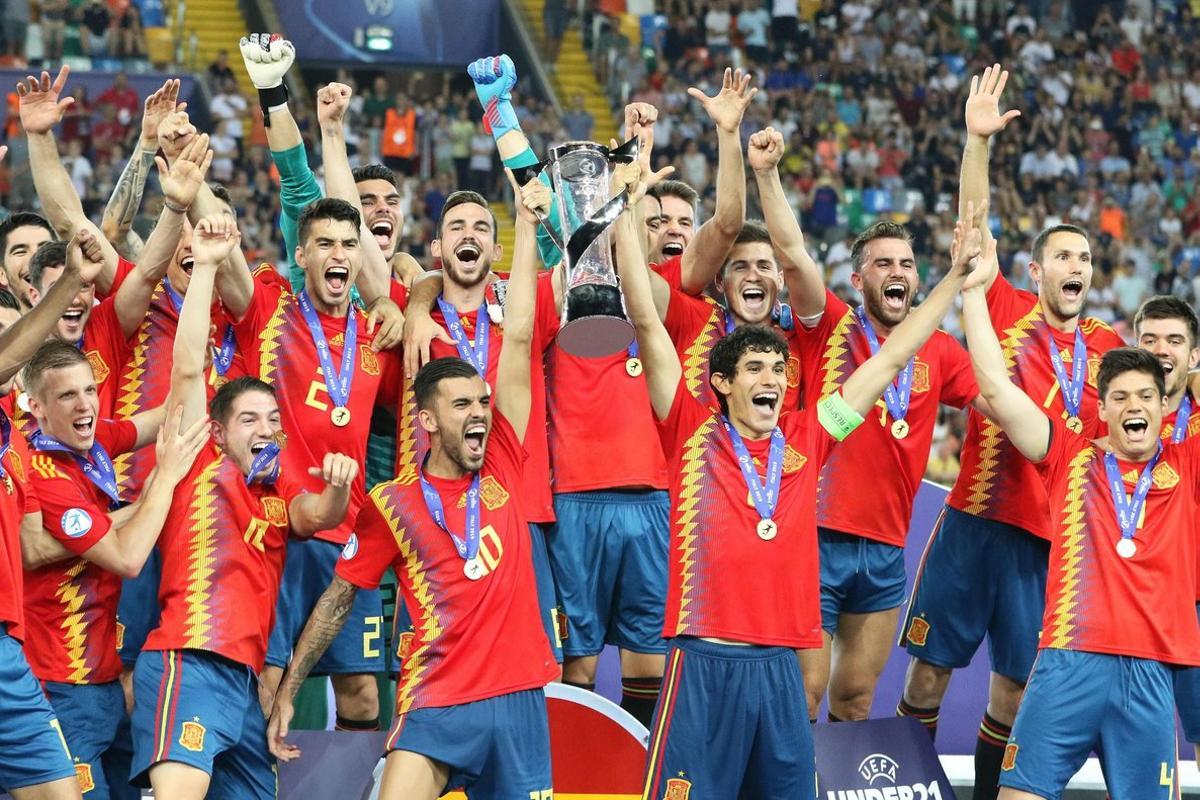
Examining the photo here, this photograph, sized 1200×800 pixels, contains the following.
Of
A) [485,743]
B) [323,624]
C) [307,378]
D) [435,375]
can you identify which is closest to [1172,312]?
[435,375]

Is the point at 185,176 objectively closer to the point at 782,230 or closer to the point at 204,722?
the point at 204,722

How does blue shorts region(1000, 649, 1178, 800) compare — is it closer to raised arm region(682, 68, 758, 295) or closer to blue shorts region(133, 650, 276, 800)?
raised arm region(682, 68, 758, 295)

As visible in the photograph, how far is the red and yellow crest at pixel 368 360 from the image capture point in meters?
6.37

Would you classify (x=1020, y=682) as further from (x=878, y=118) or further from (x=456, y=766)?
(x=878, y=118)

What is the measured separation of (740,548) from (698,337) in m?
1.26

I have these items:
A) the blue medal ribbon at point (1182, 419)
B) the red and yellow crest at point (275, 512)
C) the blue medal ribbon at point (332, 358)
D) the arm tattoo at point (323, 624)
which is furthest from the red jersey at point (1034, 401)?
the red and yellow crest at point (275, 512)

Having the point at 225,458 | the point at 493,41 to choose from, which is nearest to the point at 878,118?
the point at 493,41

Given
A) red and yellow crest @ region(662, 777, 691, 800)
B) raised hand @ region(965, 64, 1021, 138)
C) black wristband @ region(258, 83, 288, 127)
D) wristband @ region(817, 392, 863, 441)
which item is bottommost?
red and yellow crest @ region(662, 777, 691, 800)

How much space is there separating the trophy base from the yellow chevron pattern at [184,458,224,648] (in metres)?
1.31

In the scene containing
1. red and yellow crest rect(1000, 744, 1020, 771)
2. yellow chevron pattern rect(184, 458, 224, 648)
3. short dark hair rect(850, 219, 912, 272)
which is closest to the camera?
yellow chevron pattern rect(184, 458, 224, 648)

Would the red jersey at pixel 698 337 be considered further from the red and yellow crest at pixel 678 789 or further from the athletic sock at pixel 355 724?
the athletic sock at pixel 355 724

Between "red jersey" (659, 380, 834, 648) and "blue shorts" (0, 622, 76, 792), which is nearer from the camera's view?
"blue shorts" (0, 622, 76, 792)

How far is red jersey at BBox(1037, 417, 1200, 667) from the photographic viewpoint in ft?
19.3

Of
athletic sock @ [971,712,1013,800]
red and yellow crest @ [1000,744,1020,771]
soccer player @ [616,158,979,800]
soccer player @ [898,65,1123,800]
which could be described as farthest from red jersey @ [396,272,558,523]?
athletic sock @ [971,712,1013,800]
